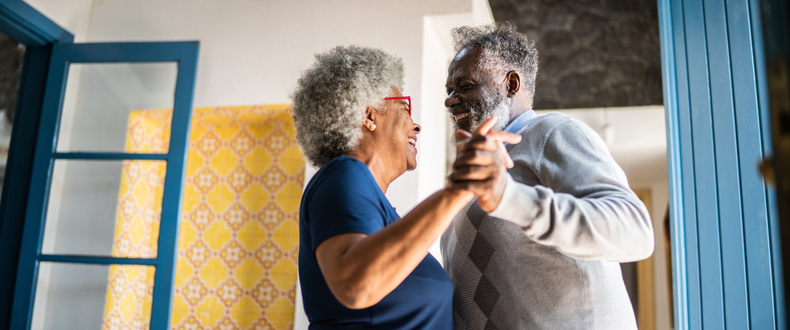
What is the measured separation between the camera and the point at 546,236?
87cm

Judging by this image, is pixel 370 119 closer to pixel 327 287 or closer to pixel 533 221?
pixel 327 287

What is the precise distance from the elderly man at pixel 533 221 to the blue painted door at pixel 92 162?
1847mm

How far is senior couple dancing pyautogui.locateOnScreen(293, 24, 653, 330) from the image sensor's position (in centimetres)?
83

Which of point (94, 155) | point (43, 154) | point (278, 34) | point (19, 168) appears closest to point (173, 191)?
point (94, 155)

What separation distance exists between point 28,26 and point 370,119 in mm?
2410

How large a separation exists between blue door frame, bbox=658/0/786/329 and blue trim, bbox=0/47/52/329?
3.15 meters

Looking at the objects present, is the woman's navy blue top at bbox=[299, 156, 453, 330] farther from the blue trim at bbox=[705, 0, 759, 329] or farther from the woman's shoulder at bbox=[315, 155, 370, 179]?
the blue trim at bbox=[705, 0, 759, 329]

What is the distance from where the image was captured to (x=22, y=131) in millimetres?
2900

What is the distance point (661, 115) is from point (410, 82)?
3.70 meters

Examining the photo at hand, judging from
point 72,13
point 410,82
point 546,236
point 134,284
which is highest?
point 72,13

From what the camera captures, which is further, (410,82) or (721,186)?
(410,82)

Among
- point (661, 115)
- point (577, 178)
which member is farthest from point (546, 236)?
point (661, 115)

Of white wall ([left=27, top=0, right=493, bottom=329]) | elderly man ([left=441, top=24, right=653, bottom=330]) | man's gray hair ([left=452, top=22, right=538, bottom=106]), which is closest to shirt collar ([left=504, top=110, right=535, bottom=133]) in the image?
elderly man ([left=441, top=24, right=653, bottom=330])

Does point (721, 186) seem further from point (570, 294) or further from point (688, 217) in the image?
point (570, 294)
